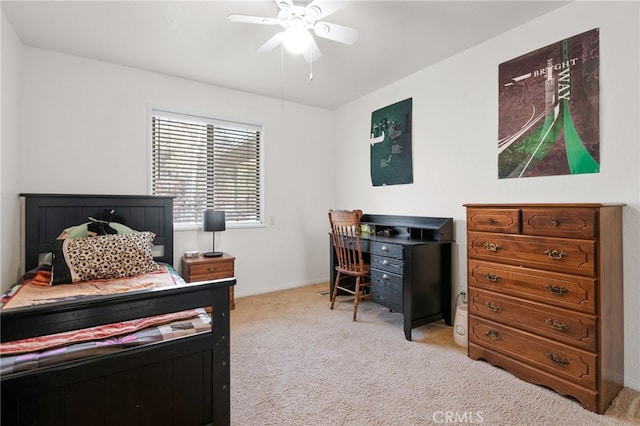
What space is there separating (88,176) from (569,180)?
4200mm

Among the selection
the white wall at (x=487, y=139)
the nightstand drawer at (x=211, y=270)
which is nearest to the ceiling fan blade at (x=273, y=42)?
the white wall at (x=487, y=139)

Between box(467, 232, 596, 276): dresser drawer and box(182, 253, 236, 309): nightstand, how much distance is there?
2.38 m

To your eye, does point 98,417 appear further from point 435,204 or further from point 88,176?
point 435,204

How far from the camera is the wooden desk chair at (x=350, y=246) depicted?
3.11 meters

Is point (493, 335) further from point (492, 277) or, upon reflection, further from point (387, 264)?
point (387, 264)

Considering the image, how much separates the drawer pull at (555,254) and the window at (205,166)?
3.15 m

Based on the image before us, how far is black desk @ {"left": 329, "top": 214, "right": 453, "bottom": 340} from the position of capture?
2.71 meters

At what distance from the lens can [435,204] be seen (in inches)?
127

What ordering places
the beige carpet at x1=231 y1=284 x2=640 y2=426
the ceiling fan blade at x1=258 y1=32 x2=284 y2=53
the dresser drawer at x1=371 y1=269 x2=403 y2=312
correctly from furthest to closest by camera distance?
the dresser drawer at x1=371 y1=269 x2=403 y2=312
the ceiling fan blade at x1=258 y1=32 x2=284 y2=53
the beige carpet at x1=231 y1=284 x2=640 y2=426

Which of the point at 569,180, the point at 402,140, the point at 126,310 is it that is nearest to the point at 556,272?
the point at 569,180

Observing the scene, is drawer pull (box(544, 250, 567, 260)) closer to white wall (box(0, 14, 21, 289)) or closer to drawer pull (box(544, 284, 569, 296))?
drawer pull (box(544, 284, 569, 296))

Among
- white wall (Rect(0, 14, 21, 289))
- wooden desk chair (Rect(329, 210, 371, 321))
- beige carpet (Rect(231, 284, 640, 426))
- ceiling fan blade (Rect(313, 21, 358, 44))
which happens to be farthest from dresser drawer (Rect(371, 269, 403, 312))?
white wall (Rect(0, 14, 21, 289))

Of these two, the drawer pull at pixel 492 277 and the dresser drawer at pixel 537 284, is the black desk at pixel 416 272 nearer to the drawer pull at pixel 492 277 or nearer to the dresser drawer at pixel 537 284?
the dresser drawer at pixel 537 284

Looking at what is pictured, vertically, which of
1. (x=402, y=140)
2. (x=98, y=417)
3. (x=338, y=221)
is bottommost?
(x=98, y=417)
